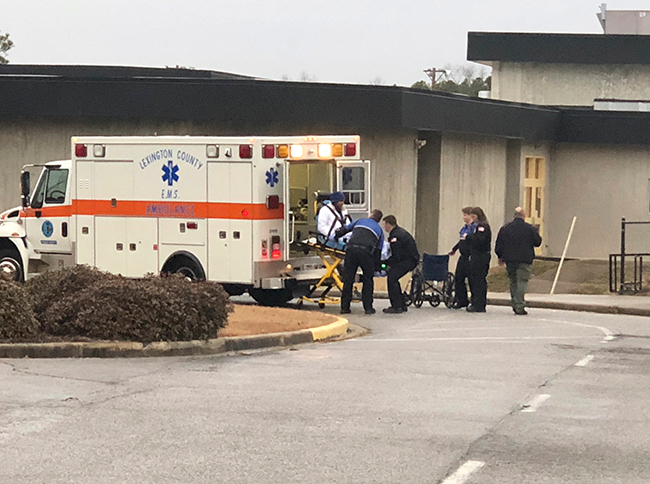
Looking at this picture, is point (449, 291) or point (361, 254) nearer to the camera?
point (361, 254)

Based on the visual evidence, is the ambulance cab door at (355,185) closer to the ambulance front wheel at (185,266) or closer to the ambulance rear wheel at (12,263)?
the ambulance front wheel at (185,266)

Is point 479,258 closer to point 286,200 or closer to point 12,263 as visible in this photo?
point 286,200

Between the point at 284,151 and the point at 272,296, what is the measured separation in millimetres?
2862

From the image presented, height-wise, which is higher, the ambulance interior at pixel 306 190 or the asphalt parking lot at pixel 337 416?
the ambulance interior at pixel 306 190

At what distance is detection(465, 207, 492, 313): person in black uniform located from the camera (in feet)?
65.7

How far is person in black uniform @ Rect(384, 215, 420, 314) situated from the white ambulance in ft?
3.21

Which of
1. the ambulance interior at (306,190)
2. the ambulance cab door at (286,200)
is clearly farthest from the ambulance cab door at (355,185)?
the ambulance cab door at (286,200)

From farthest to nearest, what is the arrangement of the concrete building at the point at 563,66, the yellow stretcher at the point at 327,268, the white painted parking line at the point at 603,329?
the concrete building at the point at 563,66 → the yellow stretcher at the point at 327,268 → the white painted parking line at the point at 603,329

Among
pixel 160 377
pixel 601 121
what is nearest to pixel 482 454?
pixel 160 377

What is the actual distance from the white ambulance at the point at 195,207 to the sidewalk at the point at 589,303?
13.5 feet

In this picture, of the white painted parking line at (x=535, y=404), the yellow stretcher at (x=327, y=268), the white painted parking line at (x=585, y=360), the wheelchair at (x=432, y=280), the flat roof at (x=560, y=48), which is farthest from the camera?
the flat roof at (x=560, y=48)

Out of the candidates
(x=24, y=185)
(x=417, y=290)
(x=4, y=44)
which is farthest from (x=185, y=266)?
(x=4, y=44)

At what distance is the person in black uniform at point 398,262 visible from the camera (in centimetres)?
1991

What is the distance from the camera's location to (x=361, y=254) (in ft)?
62.3
